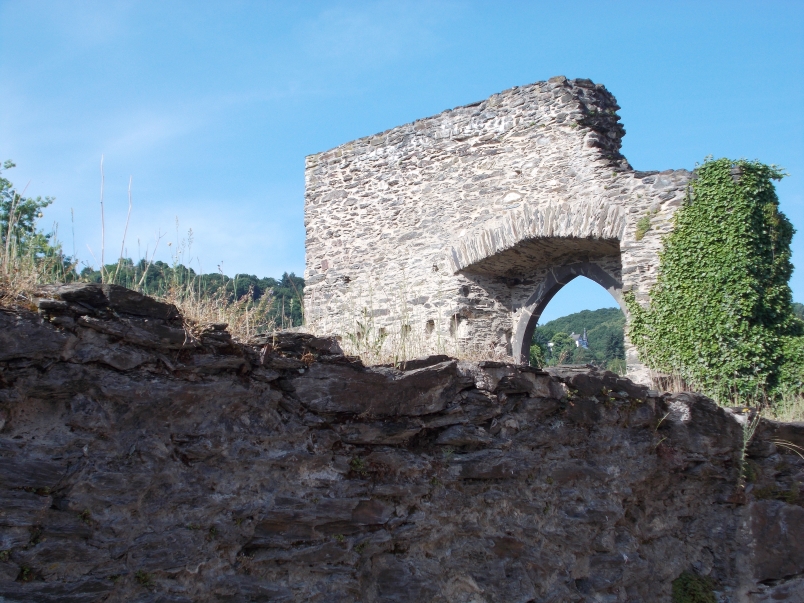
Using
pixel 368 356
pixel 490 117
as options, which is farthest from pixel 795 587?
pixel 490 117

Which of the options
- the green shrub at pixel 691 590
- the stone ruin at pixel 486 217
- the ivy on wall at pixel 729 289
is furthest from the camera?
the stone ruin at pixel 486 217

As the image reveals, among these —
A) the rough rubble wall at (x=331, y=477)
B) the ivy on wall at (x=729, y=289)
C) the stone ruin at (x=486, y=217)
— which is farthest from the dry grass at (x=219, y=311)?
the ivy on wall at (x=729, y=289)

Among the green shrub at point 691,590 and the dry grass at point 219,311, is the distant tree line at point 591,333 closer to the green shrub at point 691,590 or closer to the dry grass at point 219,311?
the green shrub at point 691,590

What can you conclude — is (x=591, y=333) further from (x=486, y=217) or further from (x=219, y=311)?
(x=219, y=311)

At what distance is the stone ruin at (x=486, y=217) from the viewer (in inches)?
381

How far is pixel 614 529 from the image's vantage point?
526cm

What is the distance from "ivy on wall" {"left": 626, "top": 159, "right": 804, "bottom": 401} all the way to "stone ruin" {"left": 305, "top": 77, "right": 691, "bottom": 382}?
1.07 feet

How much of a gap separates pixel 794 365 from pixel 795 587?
3243 mm

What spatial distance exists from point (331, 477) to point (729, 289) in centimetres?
622

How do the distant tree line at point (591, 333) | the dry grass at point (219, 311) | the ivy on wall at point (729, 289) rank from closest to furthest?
the dry grass at point (219, 311), the ivy on wall at point (729, 289), the distant tree line at point (591, 333)

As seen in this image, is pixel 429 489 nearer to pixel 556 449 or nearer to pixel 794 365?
pixel 556 449

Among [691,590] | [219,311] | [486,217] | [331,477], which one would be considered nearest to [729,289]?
[486,217]

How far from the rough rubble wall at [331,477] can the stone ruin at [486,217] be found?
3758 millimetres

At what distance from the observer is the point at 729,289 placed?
8742mm
